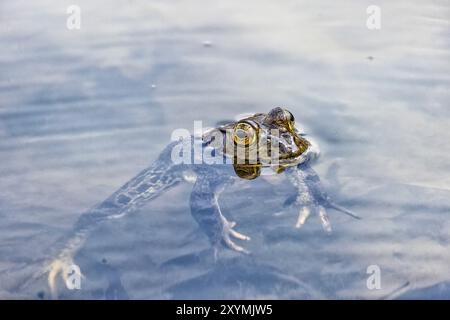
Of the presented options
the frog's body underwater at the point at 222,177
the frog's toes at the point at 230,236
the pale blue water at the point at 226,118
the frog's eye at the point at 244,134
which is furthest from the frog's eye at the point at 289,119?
the frog's toes at the point at 230,236

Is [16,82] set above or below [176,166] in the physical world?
above

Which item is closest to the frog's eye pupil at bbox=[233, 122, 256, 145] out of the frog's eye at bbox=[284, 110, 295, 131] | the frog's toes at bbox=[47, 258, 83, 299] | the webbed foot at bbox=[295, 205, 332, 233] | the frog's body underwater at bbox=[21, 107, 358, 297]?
the frog's body underwater at bbox=[21, 107, 358, 297]

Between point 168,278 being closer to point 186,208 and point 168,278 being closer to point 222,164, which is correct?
point 186,208

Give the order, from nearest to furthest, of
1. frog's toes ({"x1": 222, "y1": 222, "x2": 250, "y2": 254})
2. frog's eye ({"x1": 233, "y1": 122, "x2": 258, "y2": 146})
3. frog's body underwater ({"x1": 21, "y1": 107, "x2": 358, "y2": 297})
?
frog's toes ({"x1": 222, "y1": 222, "x2": 250, "y2": 254}) → frog's body underwater ({"x1": 21, "y1": 107, "x2": 358, "y2": 297}) → frog's eye ({"x1": 233, "y1": 122, "x2": 258, "y2": 146})

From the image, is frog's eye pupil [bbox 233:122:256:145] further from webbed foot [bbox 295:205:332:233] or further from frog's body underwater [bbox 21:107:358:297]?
webbed foot [bbox 295:205:332:233]

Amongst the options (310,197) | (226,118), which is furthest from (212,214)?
(226,118)
